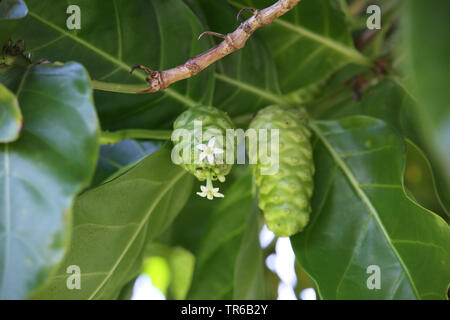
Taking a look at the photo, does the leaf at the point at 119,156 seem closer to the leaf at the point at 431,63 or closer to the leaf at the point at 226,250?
the leaf at the point at 226,250

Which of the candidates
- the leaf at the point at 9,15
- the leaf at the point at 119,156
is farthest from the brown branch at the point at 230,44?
the leaf at the point at 119,156

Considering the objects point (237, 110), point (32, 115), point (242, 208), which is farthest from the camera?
point (242, 208)

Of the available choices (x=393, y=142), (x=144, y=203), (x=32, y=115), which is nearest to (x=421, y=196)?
(x=393, y=142)

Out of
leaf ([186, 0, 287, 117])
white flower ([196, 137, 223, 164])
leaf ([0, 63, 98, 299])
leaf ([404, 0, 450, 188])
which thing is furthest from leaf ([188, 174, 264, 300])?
leaf ([404, 0, 450, 188])

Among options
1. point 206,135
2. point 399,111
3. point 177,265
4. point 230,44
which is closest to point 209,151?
point 206,135

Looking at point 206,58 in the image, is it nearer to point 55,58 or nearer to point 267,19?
point 267,19

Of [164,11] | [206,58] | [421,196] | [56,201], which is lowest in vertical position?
[56,201]

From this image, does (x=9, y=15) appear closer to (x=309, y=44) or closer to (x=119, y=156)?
(x=119, y=156)
